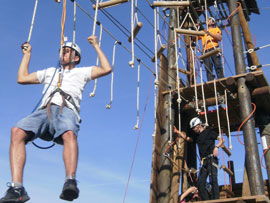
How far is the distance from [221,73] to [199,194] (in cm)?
303

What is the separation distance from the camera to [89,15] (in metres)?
5.58

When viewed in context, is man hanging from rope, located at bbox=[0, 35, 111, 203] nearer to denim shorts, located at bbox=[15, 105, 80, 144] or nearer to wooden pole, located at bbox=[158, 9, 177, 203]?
denim shorts, located at bbox=[15, 105, 80, 144]

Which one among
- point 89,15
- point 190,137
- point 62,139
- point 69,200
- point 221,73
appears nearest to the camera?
point 69,200

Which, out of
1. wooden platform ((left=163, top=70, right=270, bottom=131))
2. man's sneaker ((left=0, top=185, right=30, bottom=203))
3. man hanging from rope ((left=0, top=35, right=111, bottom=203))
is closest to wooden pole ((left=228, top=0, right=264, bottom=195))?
wooden platform ((left=163, top=70, right=270, bottom=131))

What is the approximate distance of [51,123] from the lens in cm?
330

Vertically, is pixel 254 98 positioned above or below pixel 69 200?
above

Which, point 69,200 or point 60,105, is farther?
point 60,105

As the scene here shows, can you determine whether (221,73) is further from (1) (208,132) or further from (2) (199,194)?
(2) (199,194)

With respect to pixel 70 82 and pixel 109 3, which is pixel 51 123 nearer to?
pixel 70 82

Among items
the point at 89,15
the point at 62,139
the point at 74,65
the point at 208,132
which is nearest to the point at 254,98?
the point at 208,132

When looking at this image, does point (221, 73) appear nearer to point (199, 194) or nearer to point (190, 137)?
point (190, 137)

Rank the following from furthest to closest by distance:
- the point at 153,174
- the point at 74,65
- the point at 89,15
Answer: the point at 153,174 → the point at 89,15 → the point at 74,65

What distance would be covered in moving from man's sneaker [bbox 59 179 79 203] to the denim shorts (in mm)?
484

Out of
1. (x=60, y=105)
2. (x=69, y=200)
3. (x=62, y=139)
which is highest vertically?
(x=60, y=105)
